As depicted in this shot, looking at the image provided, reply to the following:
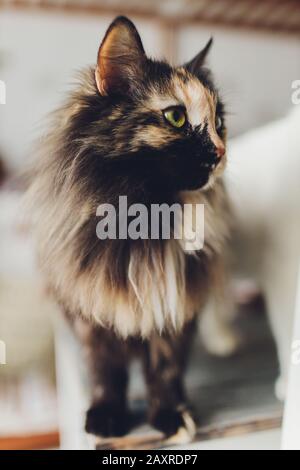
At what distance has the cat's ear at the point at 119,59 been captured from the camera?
42 centimetres

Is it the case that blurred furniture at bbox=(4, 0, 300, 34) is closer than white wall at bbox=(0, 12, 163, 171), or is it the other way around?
white wall at bbox=(0, 12, 163, 171)

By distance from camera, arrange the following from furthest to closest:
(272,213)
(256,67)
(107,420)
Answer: (256,67)
(272,213)
(107,420)

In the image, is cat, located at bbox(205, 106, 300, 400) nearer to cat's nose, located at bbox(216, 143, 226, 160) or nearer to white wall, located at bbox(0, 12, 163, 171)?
cat's nose, located at bbox(216, 143, 226, 160)

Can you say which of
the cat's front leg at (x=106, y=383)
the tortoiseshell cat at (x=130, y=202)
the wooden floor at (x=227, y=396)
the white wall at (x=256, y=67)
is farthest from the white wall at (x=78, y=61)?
the wooden floor at (x=227, y=396)

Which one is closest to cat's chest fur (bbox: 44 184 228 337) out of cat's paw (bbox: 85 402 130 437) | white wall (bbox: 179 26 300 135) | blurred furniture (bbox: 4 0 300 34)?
cat's paw (bbox: 85 402 130 437)

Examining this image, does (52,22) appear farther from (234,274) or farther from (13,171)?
(234,274)

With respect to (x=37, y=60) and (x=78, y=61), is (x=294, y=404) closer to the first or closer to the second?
(x=78, y=61)

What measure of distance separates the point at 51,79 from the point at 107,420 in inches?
23.0

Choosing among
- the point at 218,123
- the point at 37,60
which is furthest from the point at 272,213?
the point at 37,60

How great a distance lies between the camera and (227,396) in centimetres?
67

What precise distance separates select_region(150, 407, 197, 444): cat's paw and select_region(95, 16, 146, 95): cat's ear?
0.45 metres

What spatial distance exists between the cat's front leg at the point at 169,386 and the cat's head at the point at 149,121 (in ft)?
0.82

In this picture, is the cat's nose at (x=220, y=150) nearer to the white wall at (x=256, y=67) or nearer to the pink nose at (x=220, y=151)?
the pink nose at (x=220, y=151)

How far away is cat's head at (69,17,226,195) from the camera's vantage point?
0.45 metres
